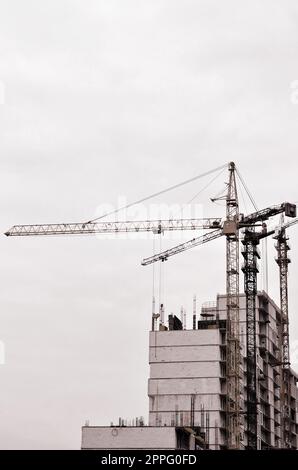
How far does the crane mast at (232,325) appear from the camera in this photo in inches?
5231

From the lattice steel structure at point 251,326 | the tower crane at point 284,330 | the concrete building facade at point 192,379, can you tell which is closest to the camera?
the concrete building facade at point 192,379

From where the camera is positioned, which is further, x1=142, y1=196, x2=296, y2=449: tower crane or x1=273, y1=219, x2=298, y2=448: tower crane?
x1=273, y1=219, x2=298, y2=448: tower crane

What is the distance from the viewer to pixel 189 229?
5733 inches

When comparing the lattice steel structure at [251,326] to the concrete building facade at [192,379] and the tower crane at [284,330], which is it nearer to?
the concrete building facade at [192,379]

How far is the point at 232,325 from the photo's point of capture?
450 feet

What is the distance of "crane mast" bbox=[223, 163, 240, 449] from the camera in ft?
436

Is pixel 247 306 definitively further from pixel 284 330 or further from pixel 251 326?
pixel 284 330

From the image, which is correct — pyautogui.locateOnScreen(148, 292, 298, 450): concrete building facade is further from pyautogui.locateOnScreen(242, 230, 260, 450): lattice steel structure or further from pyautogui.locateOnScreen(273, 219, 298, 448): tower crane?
pyautogui.locateOnScreen(273, 219, 298, 448): tower crane

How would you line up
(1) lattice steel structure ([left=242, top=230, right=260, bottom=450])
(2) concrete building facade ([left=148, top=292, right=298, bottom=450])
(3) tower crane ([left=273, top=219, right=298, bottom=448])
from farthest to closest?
(3) tower crane ([left=273, top=219, right=298, bottom=448]), (1) lattice steel structure ([left=242, top=230, right=260, bottom=450]), (2) concrete building facade ([left=148, top=292, right=298, bottom=450])

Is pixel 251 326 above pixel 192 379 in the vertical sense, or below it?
above

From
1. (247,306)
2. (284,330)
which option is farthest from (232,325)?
(284,330)
